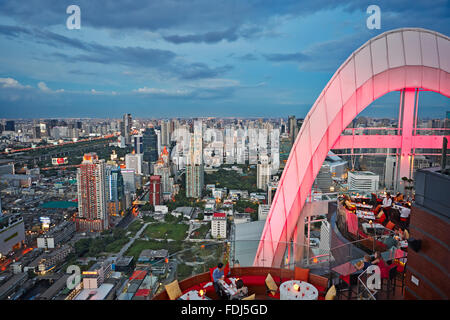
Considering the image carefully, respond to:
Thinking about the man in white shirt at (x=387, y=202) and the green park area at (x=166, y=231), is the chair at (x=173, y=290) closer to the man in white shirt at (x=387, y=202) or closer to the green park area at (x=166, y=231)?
the man in white shirt at (x=387, y=202)

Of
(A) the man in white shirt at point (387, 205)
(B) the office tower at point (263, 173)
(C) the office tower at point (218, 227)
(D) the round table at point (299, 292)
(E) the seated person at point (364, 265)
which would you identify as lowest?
(C) the office tower at point (218, 227)

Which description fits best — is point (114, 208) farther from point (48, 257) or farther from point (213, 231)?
point (213, 231)

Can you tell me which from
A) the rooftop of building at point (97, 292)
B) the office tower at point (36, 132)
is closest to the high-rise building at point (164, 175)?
the office tower at point (36, 132)

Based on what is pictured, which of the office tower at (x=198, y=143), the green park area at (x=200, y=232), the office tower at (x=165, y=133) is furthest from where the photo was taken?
the office tower at (x=165, y=133)

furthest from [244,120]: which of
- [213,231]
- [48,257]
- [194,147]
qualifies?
[48,257]

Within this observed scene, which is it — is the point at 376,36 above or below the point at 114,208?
above

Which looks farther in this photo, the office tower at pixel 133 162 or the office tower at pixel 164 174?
the office tower at pixel 133 162
